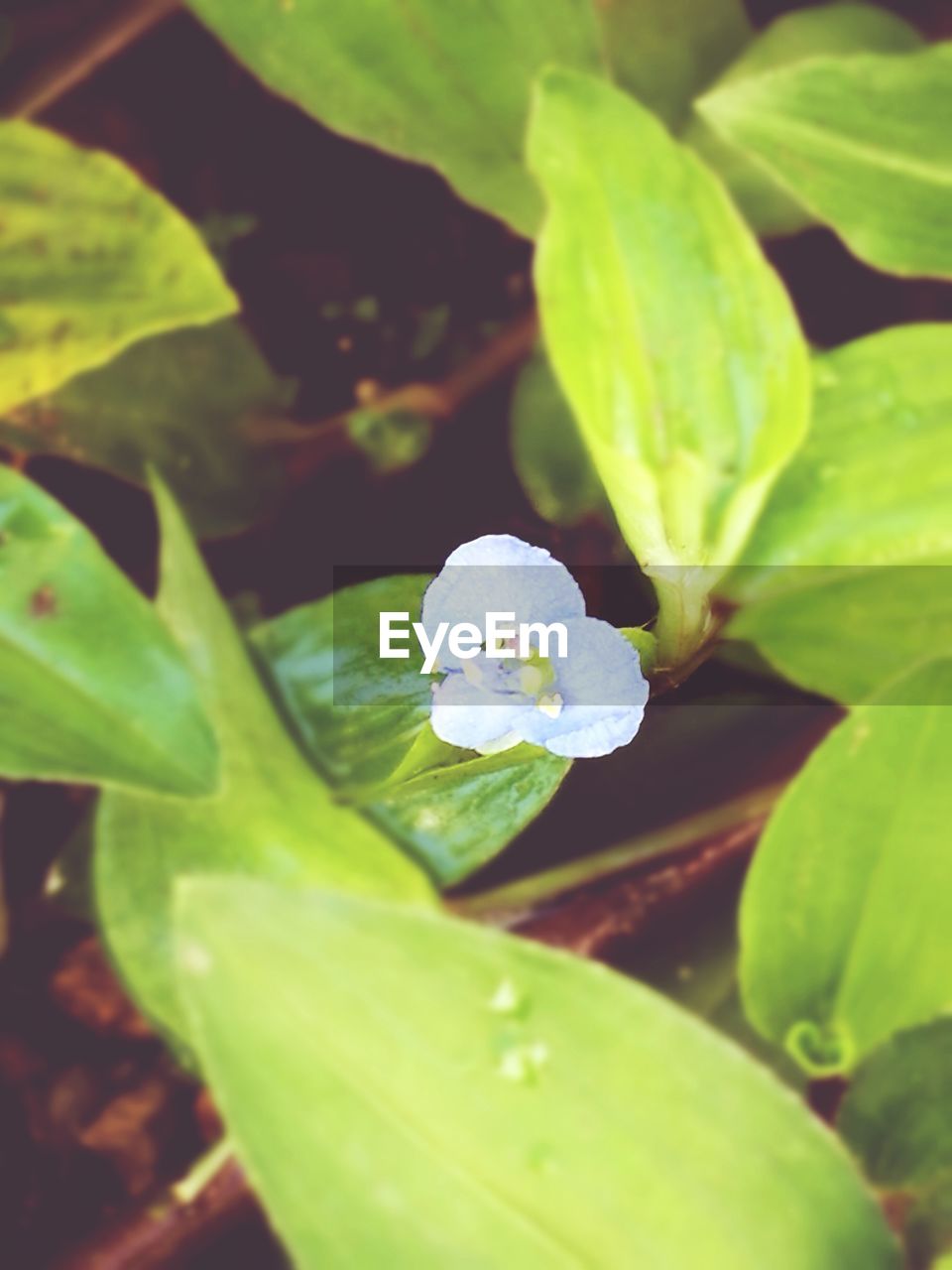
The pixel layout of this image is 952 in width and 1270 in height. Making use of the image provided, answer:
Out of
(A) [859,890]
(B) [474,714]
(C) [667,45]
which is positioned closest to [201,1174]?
(A) [859,890]

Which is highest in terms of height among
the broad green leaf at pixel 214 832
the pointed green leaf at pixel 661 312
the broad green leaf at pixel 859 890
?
the pointed green leaf at pixel 661 312

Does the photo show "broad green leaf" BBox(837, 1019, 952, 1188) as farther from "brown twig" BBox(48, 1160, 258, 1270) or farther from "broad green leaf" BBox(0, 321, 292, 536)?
"broad green leaf" BBox(0, 321, 292, 536)

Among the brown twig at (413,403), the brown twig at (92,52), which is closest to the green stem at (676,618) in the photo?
the brown twig at (413,403)

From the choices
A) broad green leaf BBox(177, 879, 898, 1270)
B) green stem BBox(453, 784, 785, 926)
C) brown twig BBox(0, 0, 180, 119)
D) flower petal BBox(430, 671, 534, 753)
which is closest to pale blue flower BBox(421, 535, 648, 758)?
flower petal BBox(430, 671, 534, 753)

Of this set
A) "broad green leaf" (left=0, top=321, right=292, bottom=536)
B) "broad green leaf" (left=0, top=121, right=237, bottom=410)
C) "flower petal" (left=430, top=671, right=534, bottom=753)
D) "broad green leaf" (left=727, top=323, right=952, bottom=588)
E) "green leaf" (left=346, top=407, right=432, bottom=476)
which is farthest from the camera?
"green leaf" (left=346, top=407, right=432, bottom=476)

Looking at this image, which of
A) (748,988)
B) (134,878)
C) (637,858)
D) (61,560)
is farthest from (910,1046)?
(61,560)

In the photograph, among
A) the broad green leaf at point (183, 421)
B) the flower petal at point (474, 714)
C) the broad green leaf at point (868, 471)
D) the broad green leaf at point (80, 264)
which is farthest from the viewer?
the broad green leaf at point (183, 421)

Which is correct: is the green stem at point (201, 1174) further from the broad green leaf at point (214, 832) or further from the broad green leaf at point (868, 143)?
the broad green leaf at point (868, 143)
